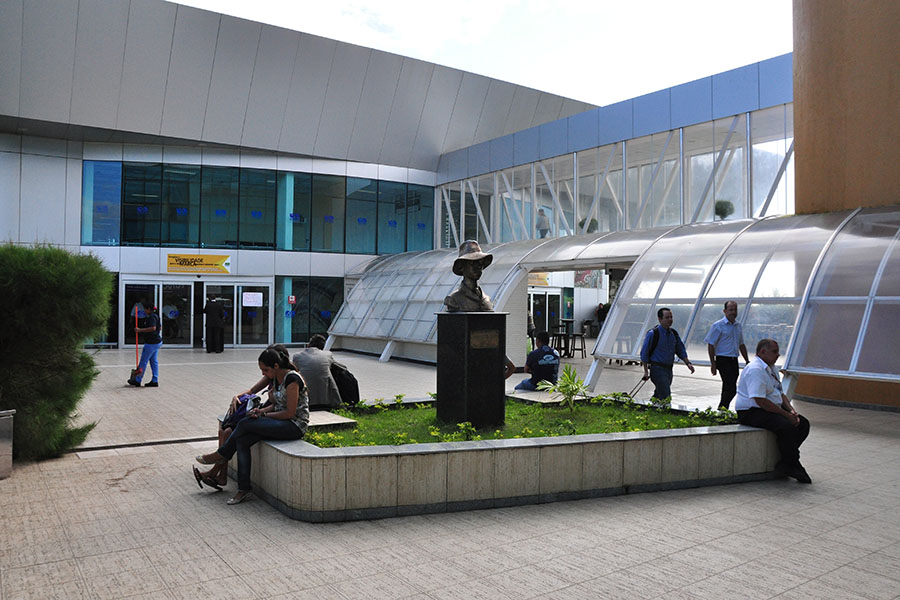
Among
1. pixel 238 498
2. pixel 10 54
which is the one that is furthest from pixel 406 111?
pixel 238 498

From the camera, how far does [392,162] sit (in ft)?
91.9

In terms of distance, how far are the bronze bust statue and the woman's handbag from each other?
255 centimetres

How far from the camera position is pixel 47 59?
20.9 meters

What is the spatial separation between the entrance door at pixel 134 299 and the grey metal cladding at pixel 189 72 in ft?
17.8

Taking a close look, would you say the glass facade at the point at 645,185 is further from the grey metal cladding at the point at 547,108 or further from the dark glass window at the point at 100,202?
the dark glass window at the point at 100,202

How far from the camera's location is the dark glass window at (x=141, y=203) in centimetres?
2442

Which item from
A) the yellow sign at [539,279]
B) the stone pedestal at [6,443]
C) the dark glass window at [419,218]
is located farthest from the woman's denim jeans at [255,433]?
the dark glass window at [419,218]

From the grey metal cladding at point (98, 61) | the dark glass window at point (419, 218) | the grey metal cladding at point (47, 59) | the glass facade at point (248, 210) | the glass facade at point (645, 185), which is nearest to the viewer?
the glass facade at point (645, 185)

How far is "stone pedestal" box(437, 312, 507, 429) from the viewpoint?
7.75m

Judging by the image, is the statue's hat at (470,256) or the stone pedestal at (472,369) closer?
the stone pedestal at (472,369)

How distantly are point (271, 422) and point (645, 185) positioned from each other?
61.1ft

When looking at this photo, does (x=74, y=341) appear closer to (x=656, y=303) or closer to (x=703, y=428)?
(x=703, y=428)

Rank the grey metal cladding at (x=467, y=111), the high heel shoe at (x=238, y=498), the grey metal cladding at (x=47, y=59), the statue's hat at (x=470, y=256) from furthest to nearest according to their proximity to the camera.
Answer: the grey metal cladding at (x=467, y=111)
the grey metal cladding at (x=47, y=59)
the statue's hat at (x=470, y=256)
the high heel shoe at (x=238, y=498)

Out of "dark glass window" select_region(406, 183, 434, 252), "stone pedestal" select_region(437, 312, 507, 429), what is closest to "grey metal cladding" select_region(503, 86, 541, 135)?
"dark glass window" select_region(406, 183, 434, 252)
